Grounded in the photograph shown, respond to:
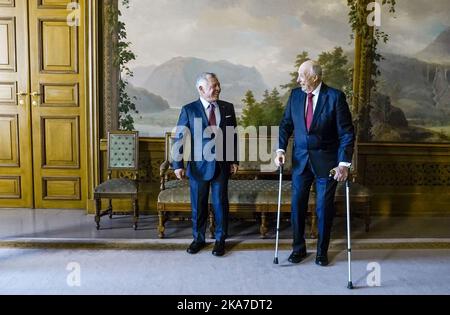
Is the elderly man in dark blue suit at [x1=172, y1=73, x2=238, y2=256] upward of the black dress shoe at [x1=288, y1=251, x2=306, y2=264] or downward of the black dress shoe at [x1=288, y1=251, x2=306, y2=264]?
upward

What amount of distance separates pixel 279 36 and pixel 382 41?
118 cm

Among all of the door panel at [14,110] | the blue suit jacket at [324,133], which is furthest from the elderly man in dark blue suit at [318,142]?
the door panel at [14,110]

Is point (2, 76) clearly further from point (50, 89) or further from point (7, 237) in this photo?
point (7, 237)

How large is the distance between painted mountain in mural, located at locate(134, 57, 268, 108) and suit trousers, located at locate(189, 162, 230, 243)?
1.59 metres

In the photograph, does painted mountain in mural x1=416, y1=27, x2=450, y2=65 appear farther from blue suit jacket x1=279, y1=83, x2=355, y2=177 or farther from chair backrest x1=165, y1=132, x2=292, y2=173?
blue suit jacket x1=279, y1=83, x2=355, y2=177

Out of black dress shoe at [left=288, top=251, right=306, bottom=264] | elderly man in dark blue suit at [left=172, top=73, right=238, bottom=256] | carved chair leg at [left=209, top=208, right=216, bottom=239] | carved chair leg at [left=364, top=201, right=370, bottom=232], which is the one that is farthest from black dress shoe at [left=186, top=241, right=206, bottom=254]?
carved chair leg at [left=364, top=201, right=370, bottom=232]

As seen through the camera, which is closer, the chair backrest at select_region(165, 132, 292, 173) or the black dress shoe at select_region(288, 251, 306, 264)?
the black dress shoe at select_region(288, 251, 306, 264)

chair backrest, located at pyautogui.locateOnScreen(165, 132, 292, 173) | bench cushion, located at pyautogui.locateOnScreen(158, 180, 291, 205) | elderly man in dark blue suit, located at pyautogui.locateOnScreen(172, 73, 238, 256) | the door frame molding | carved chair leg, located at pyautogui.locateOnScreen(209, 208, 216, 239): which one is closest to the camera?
elderly man in dark blue suit, located at pyautogui.locateOnScreen(172, 73, 238, 256)

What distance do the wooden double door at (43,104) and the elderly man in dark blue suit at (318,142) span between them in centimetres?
279

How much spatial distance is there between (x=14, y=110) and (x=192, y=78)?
2127 millimetres

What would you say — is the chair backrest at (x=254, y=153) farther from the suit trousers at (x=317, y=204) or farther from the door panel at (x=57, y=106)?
the suit trousers at (x=317, y=204)

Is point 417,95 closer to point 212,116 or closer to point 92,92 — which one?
point 212,116

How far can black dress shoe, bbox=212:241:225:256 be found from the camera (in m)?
A: 3.89

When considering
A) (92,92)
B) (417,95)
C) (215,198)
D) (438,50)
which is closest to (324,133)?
(215,198)
